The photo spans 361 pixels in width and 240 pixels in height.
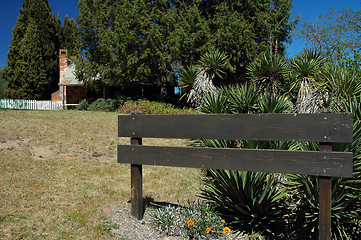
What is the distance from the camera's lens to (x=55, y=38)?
30.8 metres

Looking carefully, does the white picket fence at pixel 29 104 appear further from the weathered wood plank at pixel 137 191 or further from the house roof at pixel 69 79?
the weathered wood plank at pixel 137 191

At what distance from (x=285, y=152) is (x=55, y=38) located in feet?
108

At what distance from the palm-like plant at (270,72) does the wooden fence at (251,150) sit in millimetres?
6815

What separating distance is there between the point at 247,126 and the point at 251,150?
0.27 metres

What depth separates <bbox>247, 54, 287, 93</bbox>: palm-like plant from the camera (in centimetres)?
945

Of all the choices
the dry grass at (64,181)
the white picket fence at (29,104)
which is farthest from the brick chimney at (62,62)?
the dry grass at (64,181)

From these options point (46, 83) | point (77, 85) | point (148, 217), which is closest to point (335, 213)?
point (148, 217)

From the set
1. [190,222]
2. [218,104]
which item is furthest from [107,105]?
[190,222]

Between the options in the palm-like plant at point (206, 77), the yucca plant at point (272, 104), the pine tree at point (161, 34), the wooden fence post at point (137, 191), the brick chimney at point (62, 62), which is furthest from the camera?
the brick chimney at point (62, 62)

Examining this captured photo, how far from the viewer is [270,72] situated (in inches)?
380

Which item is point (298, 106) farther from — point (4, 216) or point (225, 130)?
point (4, 216)

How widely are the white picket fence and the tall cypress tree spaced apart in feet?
17.0

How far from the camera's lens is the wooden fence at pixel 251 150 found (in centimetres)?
284

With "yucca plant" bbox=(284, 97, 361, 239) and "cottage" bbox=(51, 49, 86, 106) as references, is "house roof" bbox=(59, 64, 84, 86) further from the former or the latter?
"yucca plant" bbox=(284, 97, 361, 239)
